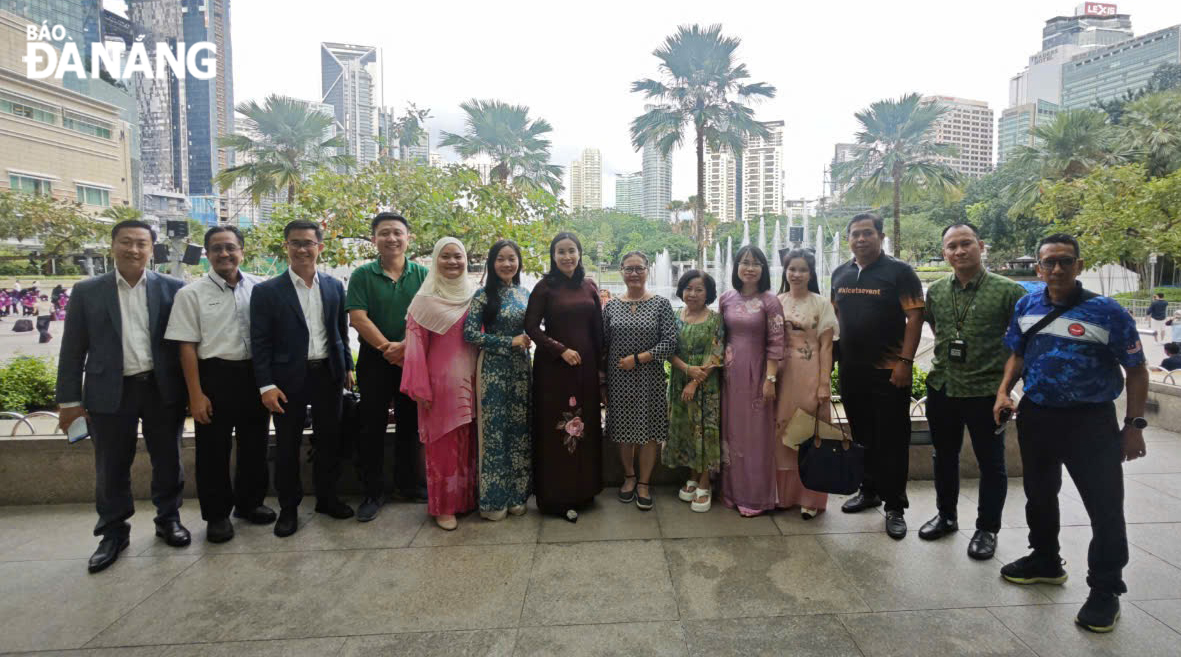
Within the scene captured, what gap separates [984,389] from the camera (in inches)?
108

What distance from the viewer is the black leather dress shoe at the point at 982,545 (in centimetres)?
273

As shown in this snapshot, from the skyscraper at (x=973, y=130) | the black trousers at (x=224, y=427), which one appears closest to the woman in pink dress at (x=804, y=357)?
the black trousers at (x=224, y=427)

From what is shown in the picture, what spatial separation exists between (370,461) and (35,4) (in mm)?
33724

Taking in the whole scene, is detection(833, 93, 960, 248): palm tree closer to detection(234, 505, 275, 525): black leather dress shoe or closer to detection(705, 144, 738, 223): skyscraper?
detection(234, 505, 275, 525): black leather dress shoe

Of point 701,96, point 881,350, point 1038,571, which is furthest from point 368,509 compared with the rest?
point 701,96

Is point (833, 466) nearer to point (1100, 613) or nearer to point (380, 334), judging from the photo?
point (1100, 613)

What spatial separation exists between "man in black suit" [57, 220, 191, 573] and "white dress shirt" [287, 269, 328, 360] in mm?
633

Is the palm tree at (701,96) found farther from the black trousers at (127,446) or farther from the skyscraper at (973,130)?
the skyscraper at (973,130)

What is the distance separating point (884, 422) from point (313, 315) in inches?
126

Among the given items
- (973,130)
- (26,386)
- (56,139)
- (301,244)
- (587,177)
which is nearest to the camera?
(301,244)

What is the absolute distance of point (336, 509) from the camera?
3.33m

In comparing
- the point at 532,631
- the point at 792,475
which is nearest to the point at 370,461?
the point at 532,631

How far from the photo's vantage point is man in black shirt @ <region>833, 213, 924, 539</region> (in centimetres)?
304

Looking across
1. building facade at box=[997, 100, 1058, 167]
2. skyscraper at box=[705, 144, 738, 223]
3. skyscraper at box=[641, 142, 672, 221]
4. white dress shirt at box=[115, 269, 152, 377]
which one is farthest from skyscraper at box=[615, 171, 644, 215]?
white dress shirt at box=[115, 269, 152, 377]
